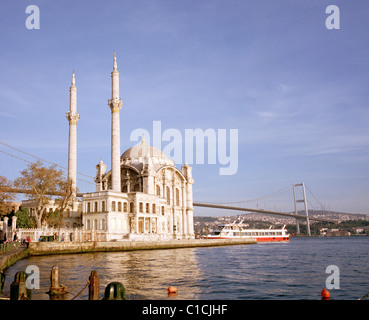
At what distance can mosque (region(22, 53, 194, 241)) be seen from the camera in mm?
49938

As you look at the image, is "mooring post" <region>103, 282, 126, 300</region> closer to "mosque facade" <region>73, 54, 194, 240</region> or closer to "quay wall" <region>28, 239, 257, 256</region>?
"quay wall" <region>28, 239, 257, 256</region>

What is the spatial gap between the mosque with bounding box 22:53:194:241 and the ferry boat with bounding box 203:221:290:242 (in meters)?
14.7

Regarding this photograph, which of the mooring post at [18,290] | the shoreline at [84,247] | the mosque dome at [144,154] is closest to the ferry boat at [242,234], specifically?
the mosque dome at [144,154]

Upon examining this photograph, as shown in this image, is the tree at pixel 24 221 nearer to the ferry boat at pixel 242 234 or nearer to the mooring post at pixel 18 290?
the mooring post at pixel 18 290

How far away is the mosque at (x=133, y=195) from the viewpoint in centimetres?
4994

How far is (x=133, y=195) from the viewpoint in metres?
53.3

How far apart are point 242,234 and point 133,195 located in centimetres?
4192

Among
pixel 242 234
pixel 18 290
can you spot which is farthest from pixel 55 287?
pixel 242 234

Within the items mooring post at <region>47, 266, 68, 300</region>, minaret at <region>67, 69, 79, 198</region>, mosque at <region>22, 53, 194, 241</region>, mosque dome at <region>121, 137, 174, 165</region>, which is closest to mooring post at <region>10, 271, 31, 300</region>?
mooring post at <region>47, 266, 68, 300</region>

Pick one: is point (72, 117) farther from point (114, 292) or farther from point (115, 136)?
point (114, 292)

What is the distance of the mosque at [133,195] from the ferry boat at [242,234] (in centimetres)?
1475

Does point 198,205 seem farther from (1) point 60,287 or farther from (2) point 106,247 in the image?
(1) point 60,287
